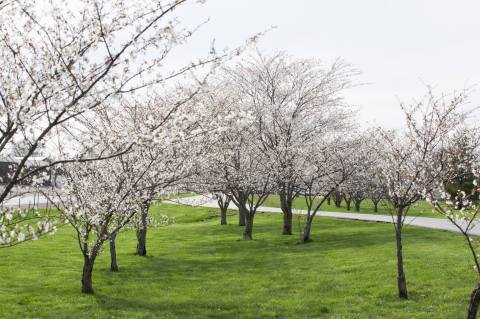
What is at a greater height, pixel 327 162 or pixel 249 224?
pixel 327 162

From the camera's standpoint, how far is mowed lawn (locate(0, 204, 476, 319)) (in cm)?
1280

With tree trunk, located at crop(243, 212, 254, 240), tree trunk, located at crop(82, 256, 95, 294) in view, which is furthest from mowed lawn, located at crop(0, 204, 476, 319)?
tree trunk, located at crop(243, 212, 254, 240)

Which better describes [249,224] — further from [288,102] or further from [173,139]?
[173,139]

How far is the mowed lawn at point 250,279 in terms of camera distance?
42.0ft

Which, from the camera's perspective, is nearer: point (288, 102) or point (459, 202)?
point (459, 202)

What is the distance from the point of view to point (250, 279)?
17172 mm

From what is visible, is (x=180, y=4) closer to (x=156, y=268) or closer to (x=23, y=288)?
(x=23, y=288)

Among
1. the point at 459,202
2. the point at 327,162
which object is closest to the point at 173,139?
the point at 459,202

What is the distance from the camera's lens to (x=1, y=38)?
7.34 metres

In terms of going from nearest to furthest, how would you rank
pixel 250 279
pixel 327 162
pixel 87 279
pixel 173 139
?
pixel 173 139 < pixel 87 279 < pixel 250 279 < pixel 327 162

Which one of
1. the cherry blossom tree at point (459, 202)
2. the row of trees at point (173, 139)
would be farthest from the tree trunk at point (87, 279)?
the cherry blossom tree at point (459, 202)

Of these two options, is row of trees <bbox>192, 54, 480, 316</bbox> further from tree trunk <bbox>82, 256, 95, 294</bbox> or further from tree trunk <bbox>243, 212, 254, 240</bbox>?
tree trunk <bbox>82, 256, 95, 294</bbox>

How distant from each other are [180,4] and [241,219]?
99.3 feet

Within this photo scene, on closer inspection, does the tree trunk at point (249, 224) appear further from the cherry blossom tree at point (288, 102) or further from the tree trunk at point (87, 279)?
the tree trunk at point (87, 279)
